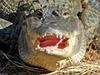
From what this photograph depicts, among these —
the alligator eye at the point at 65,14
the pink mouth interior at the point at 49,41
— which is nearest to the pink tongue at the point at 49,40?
the pink mouth interior at the point at 49,41

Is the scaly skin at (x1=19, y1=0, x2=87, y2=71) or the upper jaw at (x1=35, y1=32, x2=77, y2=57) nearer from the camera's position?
the upper jaw at (x1=35, y1=32, x2=77, y2=57)

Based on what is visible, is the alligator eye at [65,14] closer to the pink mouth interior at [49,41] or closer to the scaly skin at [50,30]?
the scaly skin at [50,30]

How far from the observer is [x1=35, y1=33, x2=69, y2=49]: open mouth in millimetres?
4172

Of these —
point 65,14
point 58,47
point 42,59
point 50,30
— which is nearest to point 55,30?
point 50,30

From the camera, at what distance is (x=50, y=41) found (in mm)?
4180

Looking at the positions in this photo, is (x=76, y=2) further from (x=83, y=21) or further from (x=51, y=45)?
(x=51, y=45)

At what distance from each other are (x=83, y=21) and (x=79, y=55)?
0.56 m

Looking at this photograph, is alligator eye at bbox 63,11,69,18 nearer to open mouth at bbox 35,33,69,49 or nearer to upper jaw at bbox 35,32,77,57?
upper jaw at bbox 35,32,77,57

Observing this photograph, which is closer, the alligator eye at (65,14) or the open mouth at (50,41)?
the open mouth at (50,41)

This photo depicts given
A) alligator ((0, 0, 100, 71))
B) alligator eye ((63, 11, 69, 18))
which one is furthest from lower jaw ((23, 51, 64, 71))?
alligator eye ((63, 11, 69, 18))

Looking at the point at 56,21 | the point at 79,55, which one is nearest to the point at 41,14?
the point at 56,21

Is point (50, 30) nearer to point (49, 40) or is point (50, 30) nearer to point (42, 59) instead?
point (49, 40)

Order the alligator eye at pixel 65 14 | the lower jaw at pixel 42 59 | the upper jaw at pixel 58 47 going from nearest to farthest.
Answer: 1. the upper jaw at pixel 58 47
2. the lower jaw at pixel 42 59
3. the alligator eye at pixel 65 14

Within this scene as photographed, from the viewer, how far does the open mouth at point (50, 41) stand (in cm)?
417
